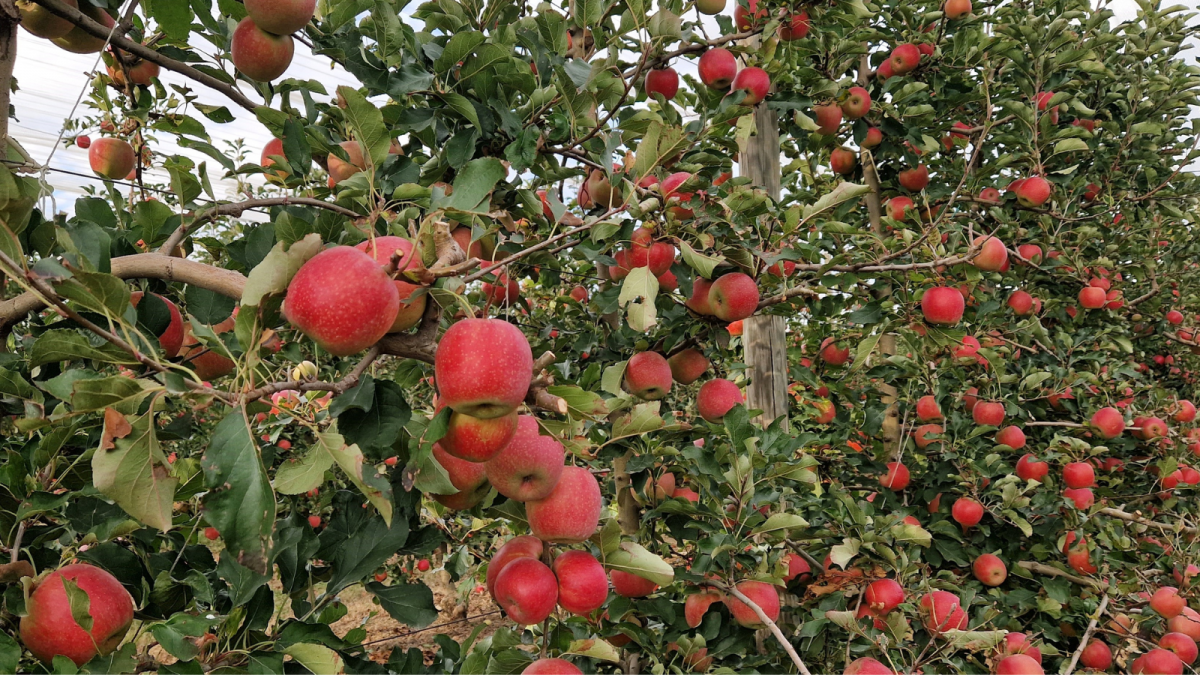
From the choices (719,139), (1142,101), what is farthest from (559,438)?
(1142,101)

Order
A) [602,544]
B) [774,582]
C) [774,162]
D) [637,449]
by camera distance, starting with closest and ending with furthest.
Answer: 1. [602,544]
2. [774,582]
3. [637,449]
4. [774,162]

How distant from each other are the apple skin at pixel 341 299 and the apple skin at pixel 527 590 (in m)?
0.57

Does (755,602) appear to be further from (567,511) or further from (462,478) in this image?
(462,478)

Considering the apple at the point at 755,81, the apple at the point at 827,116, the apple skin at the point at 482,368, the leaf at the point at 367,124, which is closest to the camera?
the apple skin at the point at 482,368

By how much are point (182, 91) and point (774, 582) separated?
163 centimetres

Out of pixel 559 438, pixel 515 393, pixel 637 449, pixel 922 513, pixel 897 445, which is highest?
pixel 515 393

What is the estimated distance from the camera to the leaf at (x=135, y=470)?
0.65 metres

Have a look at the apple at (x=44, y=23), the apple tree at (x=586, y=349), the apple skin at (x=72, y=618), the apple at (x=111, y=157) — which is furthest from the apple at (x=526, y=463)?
the apple at (x=111, y=157)

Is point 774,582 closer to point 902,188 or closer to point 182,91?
point 182,91

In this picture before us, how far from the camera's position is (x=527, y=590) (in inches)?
44.1

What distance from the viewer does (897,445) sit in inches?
101

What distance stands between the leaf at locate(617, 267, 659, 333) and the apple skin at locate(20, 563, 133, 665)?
35.5 inches

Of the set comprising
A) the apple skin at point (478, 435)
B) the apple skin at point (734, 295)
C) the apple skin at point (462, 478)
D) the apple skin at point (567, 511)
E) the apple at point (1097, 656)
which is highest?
the apple skin at point (478, 435)

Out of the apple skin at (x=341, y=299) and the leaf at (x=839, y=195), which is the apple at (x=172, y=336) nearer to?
the apple skin at (x=341, y=299)
